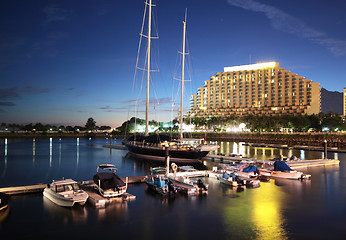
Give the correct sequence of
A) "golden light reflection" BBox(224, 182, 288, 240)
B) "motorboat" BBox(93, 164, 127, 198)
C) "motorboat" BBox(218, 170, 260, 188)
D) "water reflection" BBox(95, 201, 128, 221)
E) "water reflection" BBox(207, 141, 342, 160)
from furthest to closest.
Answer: "water reflection" BBox(207, 141, 342, 160) < "motorboat" BBox(218, 170, 260, 188) < "motorboat" BBox(93, 164, 127, 198) < "water reflection" BBox(95, 201, 128, 221) < "golden light reflection" BBox(224, 182, 288, 240)

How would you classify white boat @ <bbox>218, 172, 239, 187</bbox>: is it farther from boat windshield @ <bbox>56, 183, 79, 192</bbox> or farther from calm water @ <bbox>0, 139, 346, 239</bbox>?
boat windshield @ <bbox>56, 183, 79, 192</bbox>

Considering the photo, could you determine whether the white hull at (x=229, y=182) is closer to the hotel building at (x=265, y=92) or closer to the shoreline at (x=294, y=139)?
the shoreline at (x=294, y=139)

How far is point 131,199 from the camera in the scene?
20859mm

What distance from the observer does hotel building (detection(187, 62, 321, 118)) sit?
169625 millimetres

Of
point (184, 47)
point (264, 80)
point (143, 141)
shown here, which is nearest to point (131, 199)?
point (143, 141)

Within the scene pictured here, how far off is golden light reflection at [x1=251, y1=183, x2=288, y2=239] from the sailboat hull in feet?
69.4

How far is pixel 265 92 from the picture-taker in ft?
588

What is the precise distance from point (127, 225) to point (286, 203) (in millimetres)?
12345

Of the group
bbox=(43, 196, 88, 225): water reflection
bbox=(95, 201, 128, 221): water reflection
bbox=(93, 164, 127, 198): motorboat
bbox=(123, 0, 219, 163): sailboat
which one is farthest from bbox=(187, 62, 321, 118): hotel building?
bbox=(43, 196, 88, 225): water reflection

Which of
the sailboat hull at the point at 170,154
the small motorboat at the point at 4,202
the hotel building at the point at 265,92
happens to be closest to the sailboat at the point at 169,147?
the sailboat hull at the point at 170,154

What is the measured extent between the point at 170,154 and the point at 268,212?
98.6 ft

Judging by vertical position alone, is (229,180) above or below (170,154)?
below

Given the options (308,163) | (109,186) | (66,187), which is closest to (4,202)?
(66,187)

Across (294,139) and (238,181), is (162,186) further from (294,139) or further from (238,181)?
(294,139)
